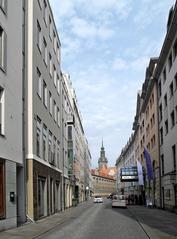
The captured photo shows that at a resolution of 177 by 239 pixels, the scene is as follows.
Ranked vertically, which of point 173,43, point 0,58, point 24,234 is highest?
point 173,43

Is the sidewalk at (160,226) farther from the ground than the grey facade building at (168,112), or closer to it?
closer to it

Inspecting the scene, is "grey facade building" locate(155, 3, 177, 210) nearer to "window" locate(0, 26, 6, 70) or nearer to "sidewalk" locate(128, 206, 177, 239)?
"sidewalk" locate(128, 206, 177, 239)

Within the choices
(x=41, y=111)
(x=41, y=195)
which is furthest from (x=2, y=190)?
(x=41, y=111)

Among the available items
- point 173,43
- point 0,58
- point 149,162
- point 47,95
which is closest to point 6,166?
point 0,58

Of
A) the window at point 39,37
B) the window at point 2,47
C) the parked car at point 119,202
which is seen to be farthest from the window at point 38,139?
the parked car at point 119,202

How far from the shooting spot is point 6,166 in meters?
22.8

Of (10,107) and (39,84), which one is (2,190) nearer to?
(10,107)

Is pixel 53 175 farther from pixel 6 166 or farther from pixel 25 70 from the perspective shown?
pixel 6 166

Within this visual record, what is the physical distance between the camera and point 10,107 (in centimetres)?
2395

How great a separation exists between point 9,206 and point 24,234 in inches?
79.9

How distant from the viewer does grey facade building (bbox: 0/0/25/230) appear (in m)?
22.5

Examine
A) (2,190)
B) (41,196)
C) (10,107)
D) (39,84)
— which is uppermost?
(39,84)

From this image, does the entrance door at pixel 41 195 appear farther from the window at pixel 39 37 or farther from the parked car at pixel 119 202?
the parked car at pixel 119 202

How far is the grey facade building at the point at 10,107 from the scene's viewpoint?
22.5 m
